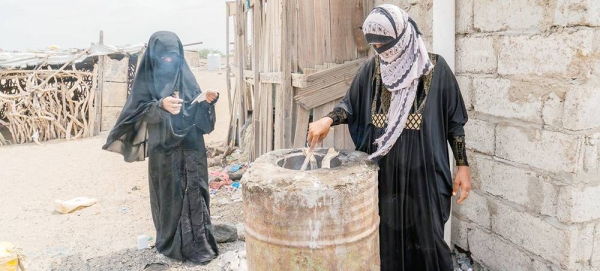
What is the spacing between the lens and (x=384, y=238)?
277cm

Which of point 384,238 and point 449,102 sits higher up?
point 449,102

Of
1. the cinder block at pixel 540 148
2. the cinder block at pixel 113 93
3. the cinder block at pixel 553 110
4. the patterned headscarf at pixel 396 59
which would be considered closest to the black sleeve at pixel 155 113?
the patterned headscarf at pixel 396 59

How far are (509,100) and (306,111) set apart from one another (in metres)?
2.30

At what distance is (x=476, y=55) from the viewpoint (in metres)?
3.13

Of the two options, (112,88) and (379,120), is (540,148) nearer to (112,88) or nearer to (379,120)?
(379,120)

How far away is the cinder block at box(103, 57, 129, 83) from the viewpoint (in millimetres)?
12445

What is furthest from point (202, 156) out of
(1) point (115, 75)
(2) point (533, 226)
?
(1) point (115, 75)

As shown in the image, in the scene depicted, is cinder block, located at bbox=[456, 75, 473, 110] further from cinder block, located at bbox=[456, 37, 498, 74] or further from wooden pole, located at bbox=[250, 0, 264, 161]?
wooden pole, located at bbox=[250, 0, 264, 161]

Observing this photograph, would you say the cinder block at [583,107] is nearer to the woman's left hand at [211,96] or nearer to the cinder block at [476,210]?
the cinder block at [476,210]

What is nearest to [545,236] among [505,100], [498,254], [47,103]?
[498,254]

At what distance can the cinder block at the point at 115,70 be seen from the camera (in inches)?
490

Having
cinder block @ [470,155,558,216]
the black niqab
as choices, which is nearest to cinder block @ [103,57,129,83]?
the black niqab

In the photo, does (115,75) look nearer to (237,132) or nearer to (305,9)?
(237,132)

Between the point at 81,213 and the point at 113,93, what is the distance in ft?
23.9
